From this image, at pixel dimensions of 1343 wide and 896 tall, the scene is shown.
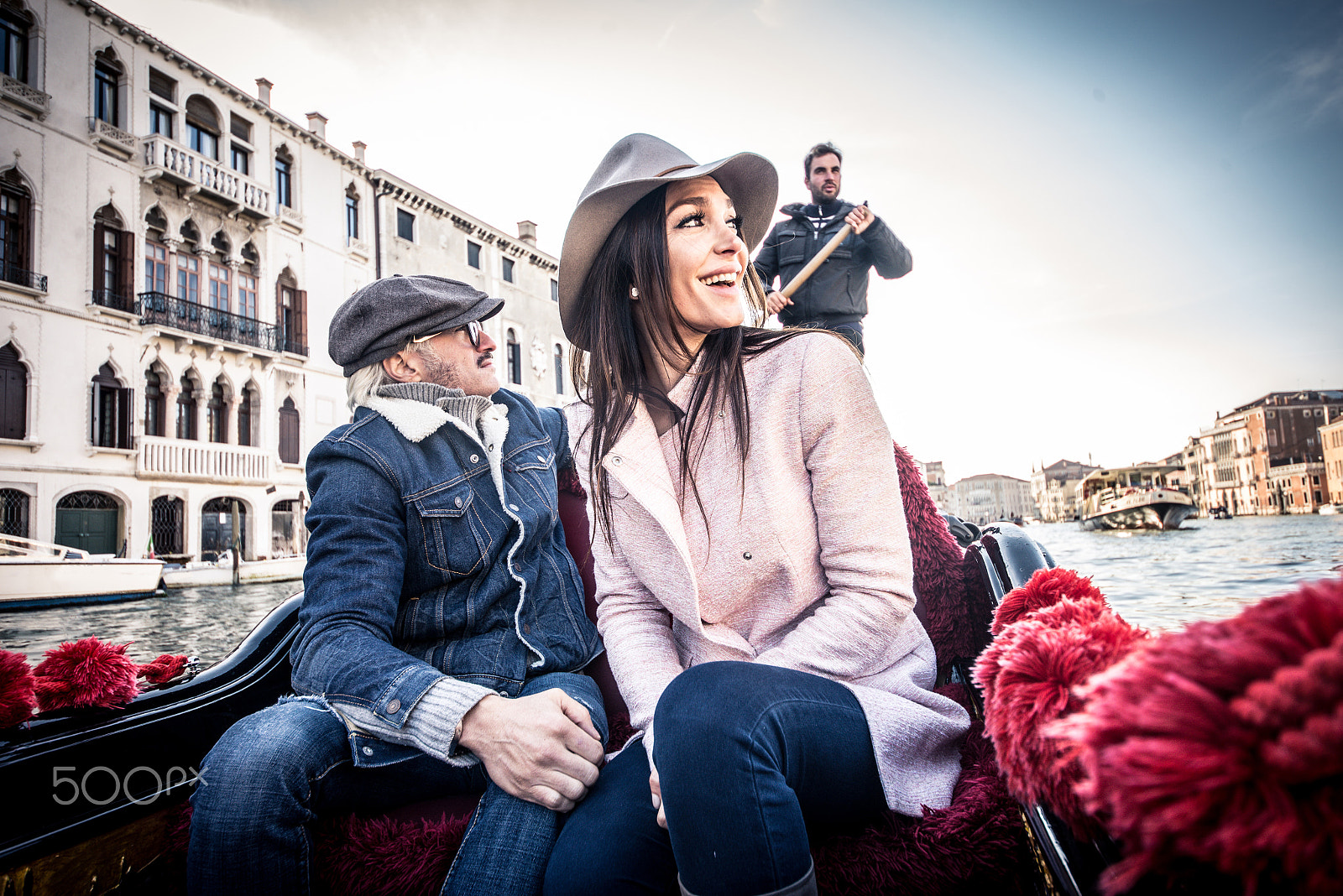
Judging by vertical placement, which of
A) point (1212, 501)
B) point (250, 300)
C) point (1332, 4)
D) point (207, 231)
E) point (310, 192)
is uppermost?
point (310, 192)

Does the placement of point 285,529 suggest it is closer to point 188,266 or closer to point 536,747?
point 188,266

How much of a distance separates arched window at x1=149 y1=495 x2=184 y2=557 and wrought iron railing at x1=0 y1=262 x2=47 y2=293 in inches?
152

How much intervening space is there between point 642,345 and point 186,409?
14916 millimetres

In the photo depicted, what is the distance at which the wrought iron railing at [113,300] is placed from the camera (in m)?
11.8

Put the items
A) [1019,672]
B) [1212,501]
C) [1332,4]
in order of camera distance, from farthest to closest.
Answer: [1212,501] → [1332,4] → [1019,672]

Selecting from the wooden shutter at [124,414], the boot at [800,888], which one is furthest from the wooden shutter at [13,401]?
the boot at [800,888]

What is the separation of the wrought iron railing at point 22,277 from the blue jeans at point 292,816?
1404 cm

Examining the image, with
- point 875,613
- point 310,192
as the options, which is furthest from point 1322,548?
point 310,192

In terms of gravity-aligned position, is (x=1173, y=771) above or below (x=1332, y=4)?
below

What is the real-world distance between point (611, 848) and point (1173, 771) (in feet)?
2.43

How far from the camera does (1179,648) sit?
399mm

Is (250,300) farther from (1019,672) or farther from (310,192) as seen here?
(1019,672)

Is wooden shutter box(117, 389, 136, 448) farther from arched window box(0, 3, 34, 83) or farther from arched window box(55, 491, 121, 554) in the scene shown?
arched window box(0, 3, 34, 83)

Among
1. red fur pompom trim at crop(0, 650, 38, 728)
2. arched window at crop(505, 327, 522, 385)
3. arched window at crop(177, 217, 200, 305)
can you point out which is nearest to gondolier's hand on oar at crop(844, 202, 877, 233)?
red fur pompom trim at crop(0, 650, 38, 728)
